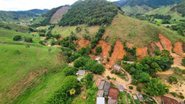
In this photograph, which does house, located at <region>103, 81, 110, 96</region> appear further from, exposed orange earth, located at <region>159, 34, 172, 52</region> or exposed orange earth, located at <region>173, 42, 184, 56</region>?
exposed orange earth, located at <region>173, 42, 184, 56</region>

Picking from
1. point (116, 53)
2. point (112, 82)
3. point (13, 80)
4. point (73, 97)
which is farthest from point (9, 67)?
point (116, 53)

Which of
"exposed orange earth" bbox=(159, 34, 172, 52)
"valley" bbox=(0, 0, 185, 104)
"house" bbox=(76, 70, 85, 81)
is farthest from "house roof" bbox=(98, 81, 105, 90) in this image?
"exposed orange earth" bbox=(159, 34, 172, 52)

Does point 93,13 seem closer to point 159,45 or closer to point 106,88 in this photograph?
point 159,45

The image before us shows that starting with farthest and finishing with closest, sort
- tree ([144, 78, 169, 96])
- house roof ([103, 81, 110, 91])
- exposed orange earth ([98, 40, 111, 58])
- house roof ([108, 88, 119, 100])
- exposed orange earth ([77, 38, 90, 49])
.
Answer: exposed orange earth ([77, 38, 90, 49]), exposed orange earth ([98, 40, 111, 58]), tree ([144, 78, 169, 96]), house roof ([103, 81, 110, 91]), house roof ([108, 88, 119, 100])

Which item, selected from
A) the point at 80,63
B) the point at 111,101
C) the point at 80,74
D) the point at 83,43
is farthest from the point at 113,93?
the point at 83,43

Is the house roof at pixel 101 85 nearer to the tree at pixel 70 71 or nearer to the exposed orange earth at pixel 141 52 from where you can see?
the tree at pixel 70 71

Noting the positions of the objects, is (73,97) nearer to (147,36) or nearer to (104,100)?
(104,100)

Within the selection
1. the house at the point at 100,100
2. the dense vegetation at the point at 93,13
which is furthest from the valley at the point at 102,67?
the dense vegetation at the point at 93,13
